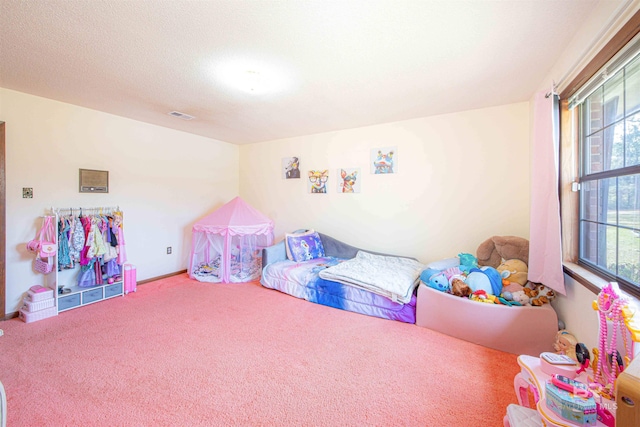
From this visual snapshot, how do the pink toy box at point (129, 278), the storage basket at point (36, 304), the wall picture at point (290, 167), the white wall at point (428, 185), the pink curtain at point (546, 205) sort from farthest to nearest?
the wall picture at point (290, 167) < the pink toy box at point (129, 278) < the white wall at point (428, 185) < the storage basket at point (36, 304) < the pink curtain at point (546, 205)

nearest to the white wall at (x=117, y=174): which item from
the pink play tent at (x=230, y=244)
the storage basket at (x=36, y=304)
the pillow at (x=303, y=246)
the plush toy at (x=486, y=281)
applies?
the storage basket at (x=36, y=304)

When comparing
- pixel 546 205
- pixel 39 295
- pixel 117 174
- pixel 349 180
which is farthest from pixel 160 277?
pixel 546 205

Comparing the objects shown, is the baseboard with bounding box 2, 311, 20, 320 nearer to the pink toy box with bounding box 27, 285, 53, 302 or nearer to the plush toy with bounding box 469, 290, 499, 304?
the pink toy box with bounding box 27, 285, 53, 302

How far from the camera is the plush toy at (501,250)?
2.58 metres

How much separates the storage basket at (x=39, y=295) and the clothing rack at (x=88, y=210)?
830 mm

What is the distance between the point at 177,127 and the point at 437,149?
3.72m

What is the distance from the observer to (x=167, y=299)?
3.16m

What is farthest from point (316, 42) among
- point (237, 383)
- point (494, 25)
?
point (237, 383)

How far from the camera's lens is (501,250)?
269 cm

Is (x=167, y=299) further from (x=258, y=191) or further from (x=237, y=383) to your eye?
(x=258, y=191)

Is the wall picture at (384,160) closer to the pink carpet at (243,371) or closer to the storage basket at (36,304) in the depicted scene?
the pink carpet at (243,371)

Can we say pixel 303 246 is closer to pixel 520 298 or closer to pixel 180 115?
pixel 180 115

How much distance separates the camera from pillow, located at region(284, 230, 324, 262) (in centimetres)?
382

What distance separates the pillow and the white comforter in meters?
0.72
